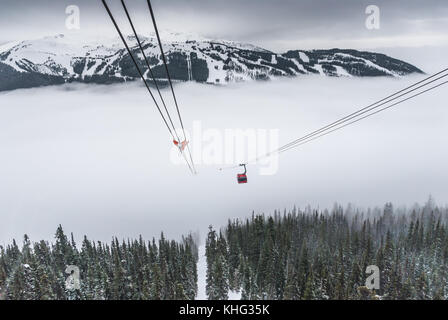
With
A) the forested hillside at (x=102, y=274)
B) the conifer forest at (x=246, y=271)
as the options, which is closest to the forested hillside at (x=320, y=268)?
the conifer forest at (x=246, y=271)

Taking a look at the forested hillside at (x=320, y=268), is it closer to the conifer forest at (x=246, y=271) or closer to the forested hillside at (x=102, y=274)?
the conifer forest at (x=246, y=271)

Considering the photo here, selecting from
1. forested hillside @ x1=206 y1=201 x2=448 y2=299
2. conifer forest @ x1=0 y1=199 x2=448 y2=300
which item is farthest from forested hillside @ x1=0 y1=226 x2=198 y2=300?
forested hillside @ x1=206 y1=201 x2=448 y2=299

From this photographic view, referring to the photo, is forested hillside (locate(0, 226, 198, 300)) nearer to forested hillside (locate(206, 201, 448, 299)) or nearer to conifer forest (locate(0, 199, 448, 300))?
conifer forest (locate(0, 199, 448, 300))

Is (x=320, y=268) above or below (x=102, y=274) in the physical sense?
above

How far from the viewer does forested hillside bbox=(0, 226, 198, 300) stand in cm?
5816

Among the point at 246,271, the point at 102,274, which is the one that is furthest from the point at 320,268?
the point at 102,274

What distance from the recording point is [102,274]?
62.0 metres

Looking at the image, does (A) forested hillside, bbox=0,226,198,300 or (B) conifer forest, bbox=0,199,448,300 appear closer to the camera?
(B) conifer forest, bbox=0,199,448,300

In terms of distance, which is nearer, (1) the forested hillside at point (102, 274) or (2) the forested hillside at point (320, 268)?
(2) the forested hillside at point (320, 268)

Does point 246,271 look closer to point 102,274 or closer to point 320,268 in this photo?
point 320,268

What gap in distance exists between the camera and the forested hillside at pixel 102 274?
5816cm
